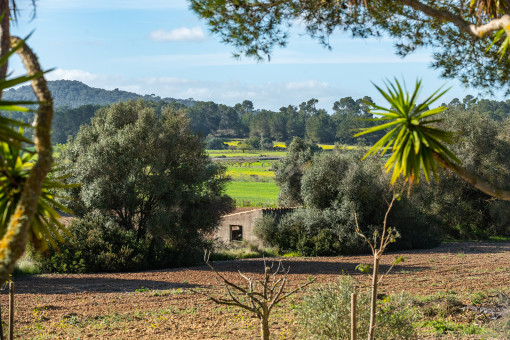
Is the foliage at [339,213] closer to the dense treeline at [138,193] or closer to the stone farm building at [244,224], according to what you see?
the stone farm building at [244,224]

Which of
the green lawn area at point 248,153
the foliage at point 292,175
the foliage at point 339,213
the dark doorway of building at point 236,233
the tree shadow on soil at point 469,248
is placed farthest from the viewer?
the green lawn area at point 248,153

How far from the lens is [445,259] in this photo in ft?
70.0

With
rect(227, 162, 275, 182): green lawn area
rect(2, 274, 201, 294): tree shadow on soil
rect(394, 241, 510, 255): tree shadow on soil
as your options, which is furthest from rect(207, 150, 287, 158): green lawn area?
rect(2, 274, 201, 294): tree shadow on soil

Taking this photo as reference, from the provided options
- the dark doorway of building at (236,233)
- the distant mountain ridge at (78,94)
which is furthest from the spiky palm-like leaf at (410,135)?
the distant mountain ridge at (78,94)

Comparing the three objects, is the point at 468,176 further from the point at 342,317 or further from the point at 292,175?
the point at 292,175

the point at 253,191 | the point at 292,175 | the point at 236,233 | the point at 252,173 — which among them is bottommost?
the point at 236,233

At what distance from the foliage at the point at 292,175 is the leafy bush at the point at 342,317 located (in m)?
25.3

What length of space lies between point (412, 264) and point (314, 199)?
6.93 meters

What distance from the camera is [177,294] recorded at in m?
13.9

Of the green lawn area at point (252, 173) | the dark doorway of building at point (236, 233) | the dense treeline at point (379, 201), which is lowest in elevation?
the dark doorway of building at point (236, 233)

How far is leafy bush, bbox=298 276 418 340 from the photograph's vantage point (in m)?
7.08

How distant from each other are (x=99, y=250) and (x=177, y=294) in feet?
20.8

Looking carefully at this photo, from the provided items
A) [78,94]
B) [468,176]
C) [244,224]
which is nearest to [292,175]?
[244,224]

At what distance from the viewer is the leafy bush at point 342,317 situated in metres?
7.08
